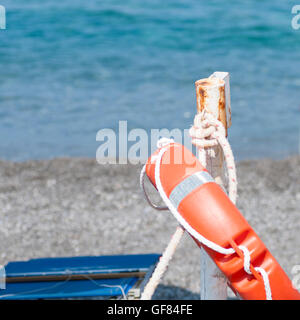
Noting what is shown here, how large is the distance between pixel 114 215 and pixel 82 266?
5.57 ft

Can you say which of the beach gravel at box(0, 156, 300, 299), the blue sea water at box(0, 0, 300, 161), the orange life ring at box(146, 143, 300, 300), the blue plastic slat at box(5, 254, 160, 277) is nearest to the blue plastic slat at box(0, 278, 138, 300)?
the blue plastic slat at box(5, 254, 160, 277)

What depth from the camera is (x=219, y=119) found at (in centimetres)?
205

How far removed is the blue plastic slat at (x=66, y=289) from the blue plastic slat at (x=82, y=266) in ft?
0.24

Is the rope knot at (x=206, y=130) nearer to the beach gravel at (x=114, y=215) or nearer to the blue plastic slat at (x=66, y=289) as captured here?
the blue plastic slat at (x=66, y=289)

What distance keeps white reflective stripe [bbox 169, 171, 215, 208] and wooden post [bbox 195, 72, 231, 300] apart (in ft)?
0.67

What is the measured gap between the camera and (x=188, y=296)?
3789mm

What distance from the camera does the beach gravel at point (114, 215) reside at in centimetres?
435

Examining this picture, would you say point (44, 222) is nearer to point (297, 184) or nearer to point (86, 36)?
point (297, 184)

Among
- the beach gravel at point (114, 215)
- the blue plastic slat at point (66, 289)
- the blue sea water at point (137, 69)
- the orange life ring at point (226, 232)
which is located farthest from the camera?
the blue sea water at point (137, 69)

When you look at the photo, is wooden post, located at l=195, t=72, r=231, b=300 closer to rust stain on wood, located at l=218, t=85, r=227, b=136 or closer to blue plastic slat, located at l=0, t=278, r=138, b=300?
rust stain on wood, located at l=218, t=85, r=227, b=136

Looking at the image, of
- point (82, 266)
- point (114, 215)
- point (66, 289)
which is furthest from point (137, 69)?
point (66, 289)

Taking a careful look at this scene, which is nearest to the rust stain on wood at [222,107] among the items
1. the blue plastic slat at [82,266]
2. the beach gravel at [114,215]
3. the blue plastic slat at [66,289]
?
the blue plastic slat at [66,289]

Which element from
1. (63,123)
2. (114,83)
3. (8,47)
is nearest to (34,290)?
(63,123)

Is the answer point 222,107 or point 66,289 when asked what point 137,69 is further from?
point 222,107
